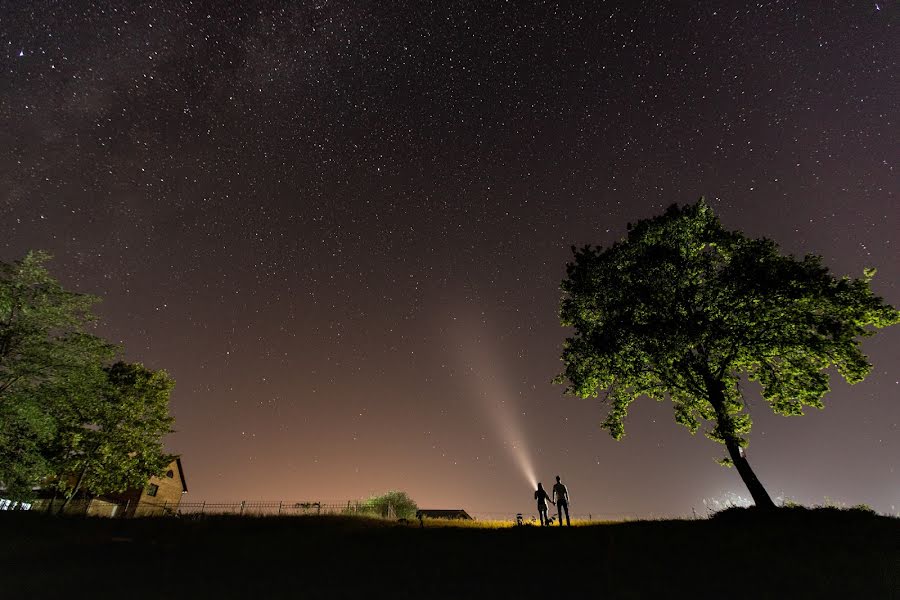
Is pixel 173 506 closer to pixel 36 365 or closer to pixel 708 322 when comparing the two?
pixel 36 365

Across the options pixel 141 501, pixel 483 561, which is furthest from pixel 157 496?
pixel 483 561

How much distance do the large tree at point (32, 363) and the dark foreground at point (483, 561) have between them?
10.0 metres

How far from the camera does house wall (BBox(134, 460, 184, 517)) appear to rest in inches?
2219

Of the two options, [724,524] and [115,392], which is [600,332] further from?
[115,392]

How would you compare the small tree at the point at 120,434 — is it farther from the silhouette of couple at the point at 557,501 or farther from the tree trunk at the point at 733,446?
the tree trunk at the point at 733,446

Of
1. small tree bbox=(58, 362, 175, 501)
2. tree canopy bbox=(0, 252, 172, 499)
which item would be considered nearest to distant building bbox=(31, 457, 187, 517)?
small tree bbox=(58, 362, 175, 501)

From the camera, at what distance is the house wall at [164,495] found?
56.4 meters

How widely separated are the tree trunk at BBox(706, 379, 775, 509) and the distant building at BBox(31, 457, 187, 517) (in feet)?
145

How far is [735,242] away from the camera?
78.2ft

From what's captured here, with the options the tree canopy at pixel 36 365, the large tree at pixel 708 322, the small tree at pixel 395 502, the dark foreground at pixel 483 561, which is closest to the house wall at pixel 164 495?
the small tree at pixel 395 502

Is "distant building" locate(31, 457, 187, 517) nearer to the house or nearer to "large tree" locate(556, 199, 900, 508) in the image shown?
the house

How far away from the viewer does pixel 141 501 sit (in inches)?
2162

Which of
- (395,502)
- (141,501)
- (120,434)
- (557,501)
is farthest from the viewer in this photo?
(395,502)

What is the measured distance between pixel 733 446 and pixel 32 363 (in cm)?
3785
